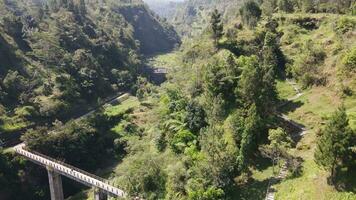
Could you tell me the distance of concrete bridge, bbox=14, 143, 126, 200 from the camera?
203ft

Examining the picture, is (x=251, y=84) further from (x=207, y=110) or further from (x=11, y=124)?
(x=11, y=124)

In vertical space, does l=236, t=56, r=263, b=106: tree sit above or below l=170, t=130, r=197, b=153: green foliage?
above

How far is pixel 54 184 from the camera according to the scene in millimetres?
73562

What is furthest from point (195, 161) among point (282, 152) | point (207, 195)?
point (282, 152)

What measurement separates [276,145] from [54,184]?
151 ft

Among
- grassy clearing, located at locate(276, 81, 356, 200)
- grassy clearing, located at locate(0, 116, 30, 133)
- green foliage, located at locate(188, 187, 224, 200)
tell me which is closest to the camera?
grassy clearing, located at locate(276, 81, 356, 200)

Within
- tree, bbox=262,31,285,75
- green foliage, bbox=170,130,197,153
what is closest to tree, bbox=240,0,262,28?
tree, bbox=262,31,285,75

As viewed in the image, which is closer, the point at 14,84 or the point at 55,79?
the point at 14,84

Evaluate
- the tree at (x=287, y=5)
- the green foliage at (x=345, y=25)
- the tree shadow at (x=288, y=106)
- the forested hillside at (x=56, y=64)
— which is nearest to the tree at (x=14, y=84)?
the forested hillside at (x=56, y=64)

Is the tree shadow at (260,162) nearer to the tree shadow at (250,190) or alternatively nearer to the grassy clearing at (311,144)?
the tree shadow at (250,190)

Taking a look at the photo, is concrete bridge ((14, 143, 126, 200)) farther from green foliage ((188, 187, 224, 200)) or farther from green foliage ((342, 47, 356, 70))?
green foliage ((342, 47, 356, 70))

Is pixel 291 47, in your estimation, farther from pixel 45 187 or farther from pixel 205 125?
pixel 45 187

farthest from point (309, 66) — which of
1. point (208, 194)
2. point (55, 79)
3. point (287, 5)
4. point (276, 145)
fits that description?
point (55, 79)

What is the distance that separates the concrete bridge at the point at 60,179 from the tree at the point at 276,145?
72.6 ft
